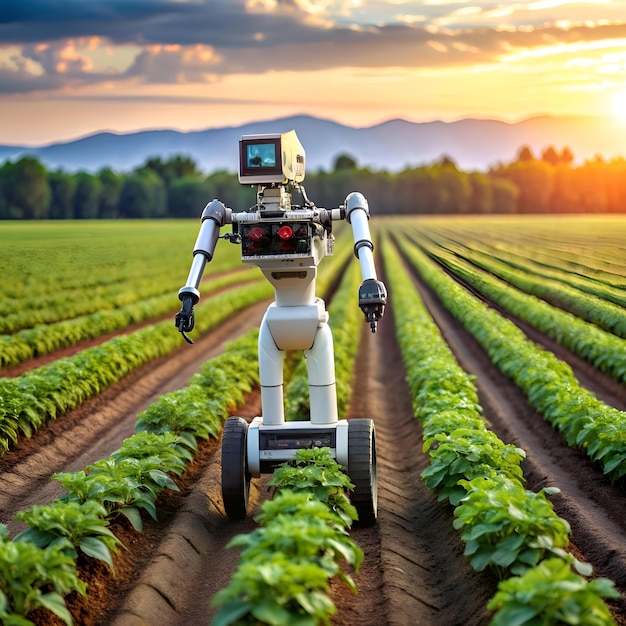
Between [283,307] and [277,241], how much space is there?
791 millimetres

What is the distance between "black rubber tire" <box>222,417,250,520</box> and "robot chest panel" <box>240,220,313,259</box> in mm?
1803

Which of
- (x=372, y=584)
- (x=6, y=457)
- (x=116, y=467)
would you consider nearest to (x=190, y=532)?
(x=116, y=467)

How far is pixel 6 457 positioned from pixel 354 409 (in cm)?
594

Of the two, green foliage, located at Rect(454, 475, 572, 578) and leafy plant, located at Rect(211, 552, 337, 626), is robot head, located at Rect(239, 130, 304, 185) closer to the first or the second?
green foliage, located at Rect(454, 475, 572, 578)

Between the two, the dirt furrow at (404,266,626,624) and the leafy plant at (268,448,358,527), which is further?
the dirt furrow at (404,266,626,624)

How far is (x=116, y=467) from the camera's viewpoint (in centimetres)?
751

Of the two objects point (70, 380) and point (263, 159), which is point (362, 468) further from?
point (70, 380)

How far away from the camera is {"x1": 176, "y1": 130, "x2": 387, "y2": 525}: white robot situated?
7.88 m

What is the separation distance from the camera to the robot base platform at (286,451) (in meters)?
8.01

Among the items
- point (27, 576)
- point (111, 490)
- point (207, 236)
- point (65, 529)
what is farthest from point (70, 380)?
point (27, 576)

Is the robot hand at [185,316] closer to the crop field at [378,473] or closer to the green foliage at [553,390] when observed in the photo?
the crop field at [378,473]

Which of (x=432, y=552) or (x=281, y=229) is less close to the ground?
(x=281, y=229)

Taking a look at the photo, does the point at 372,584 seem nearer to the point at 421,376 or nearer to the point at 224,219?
the point at 224,219

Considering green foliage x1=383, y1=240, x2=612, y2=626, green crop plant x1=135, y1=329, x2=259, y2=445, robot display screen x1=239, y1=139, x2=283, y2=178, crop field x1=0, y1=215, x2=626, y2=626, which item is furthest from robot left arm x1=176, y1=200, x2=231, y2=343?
green foliage x1=383, y1=240, x2=612, y2=626
